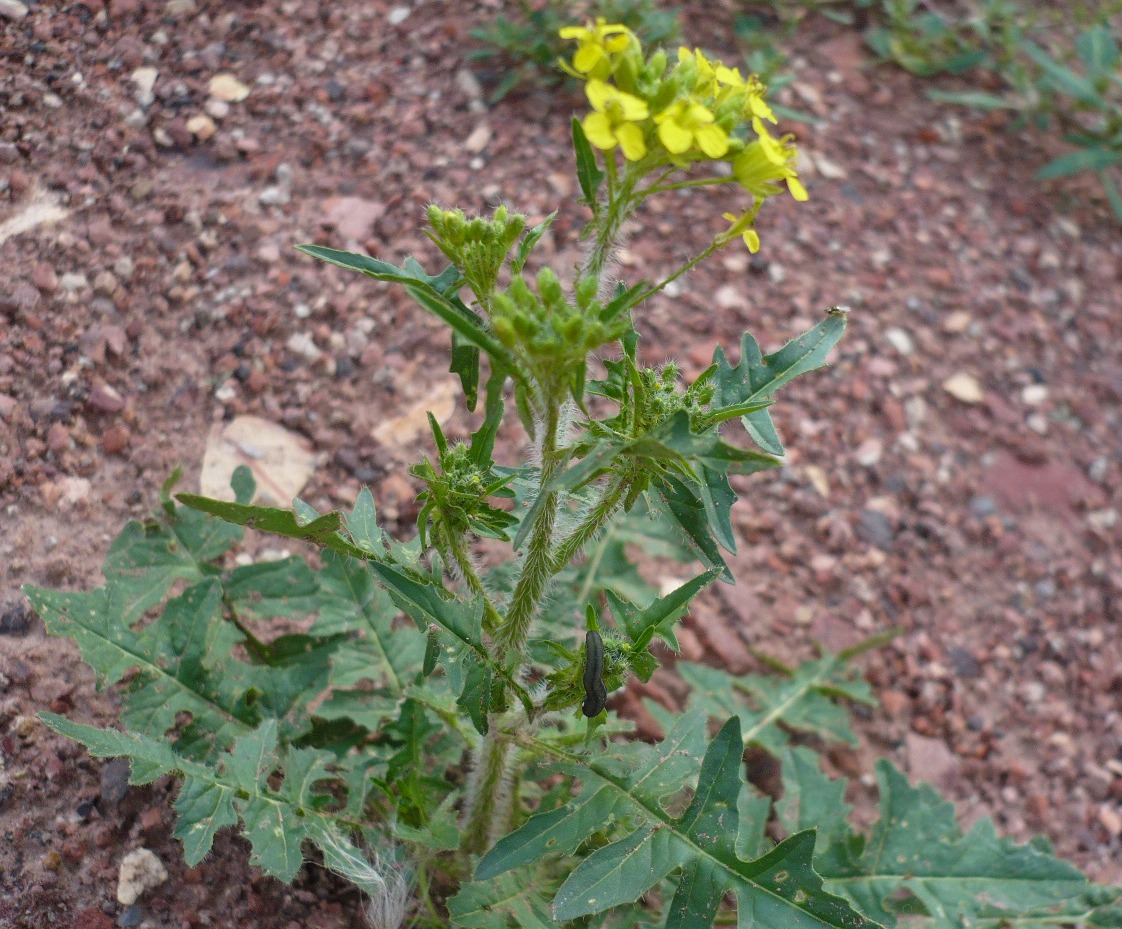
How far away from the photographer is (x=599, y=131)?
158 centimetres

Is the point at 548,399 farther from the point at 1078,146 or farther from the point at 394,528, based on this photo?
the point at 1078,146

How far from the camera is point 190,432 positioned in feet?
10.2

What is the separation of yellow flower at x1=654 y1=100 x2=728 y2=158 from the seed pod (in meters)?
0.87

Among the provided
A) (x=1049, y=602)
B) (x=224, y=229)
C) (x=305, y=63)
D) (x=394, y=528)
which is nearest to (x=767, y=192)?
(x=394, y=528)

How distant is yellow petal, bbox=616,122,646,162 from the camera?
5.21 feet

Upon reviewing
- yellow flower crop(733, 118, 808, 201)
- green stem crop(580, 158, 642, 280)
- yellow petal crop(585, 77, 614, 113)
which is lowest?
green stem crop(580, 158, 642, 280)

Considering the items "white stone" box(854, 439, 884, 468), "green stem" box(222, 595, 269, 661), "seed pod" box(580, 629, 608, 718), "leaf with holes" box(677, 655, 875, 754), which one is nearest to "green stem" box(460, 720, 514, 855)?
"seed pod" box(580, 629, 608, 718)

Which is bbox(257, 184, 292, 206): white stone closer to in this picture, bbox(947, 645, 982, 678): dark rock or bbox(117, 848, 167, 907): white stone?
bbox(117, 848, 167, 907): white stone

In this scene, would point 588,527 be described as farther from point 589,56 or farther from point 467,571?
point 589,56

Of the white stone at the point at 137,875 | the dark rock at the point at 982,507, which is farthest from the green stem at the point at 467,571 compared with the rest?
the dark rock at the point at 982,507

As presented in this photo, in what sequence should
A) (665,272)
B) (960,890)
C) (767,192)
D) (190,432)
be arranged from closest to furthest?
(767,192) < (960,890) < (190,432) < (665,272)

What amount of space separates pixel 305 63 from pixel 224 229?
3.24 feet

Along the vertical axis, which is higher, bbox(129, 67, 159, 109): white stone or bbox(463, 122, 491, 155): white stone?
bbox(129, 67, 159, 109): white stone

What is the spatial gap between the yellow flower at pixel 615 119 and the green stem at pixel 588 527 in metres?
0.62
